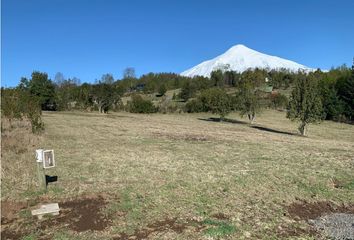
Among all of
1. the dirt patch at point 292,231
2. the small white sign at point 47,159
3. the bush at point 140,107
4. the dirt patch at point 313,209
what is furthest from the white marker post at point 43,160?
the bush at point 140,107

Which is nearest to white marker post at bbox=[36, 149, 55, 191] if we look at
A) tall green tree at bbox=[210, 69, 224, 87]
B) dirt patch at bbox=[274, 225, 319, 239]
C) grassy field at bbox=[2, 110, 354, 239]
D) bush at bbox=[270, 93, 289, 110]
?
grassy field at bbox=[2, 110, 354, 239]

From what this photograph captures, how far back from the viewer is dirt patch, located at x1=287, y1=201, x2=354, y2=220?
1123 cm

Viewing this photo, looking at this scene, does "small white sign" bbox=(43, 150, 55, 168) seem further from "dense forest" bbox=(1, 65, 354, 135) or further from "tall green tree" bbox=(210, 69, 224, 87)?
"tall green tree" bbox=(210, 69, 224, 87)

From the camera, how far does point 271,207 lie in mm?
11555

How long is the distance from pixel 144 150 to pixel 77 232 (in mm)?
12602

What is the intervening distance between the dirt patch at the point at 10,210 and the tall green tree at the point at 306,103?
119 feet

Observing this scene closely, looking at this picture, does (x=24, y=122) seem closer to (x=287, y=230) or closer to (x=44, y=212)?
(x=44, y=212)

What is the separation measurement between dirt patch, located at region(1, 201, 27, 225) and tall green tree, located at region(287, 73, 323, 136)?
36.3m

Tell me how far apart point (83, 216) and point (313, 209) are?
6.58m

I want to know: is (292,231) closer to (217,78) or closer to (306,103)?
(306,103)

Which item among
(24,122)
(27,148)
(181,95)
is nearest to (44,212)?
(27,148)

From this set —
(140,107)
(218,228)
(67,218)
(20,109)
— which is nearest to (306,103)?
(20,109)

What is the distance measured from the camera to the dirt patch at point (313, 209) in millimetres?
11230

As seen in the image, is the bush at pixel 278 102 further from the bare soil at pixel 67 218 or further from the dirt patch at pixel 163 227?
the dirt patch at pixel 163 227
